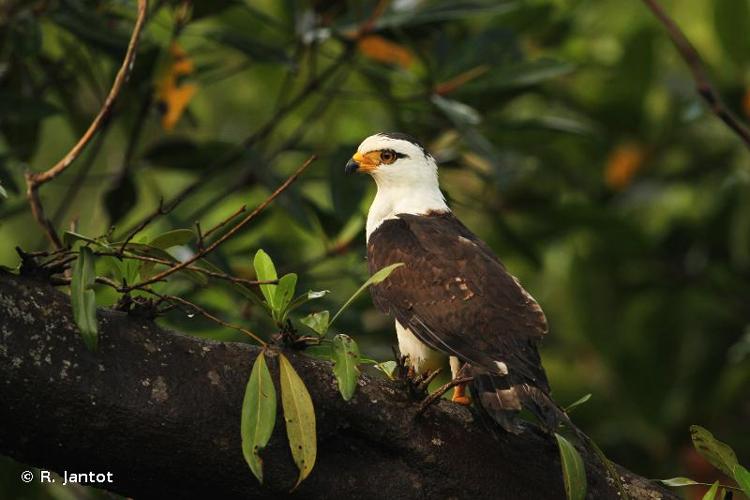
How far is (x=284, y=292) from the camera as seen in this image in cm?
296

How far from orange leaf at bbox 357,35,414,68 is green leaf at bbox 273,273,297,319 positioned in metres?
2.43

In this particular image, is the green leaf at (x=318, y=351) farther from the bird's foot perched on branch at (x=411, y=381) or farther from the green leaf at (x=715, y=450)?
the green leaf at (x=715, y=450)

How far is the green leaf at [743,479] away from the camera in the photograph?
3.02 meters

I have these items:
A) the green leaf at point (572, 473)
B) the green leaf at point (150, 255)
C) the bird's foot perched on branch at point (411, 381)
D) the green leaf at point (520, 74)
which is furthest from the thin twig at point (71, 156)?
the green leaf at point (520, 74)

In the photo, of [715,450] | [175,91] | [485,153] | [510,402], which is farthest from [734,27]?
[715,450]

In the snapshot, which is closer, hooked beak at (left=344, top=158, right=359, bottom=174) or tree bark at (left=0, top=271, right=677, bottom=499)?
tree bark at (left=0, top=271, right=677, bottom=499)

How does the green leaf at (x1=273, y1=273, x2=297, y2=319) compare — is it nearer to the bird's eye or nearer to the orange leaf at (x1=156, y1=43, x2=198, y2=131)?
the orange leaf at (x1=156, y1=43, x2=198, y2=131)

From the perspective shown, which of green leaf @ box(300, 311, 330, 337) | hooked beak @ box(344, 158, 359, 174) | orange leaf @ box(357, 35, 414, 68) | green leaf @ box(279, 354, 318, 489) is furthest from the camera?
orange leaf @ box(357, 35, 414, 68)

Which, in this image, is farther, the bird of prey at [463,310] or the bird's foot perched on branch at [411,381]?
the bird of prey at [463,310]

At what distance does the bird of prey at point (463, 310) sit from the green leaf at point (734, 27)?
2.47m

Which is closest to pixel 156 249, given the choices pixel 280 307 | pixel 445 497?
pixel 280 307

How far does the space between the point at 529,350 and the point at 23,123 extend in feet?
8.14

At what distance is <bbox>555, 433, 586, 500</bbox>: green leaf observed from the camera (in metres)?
2.96

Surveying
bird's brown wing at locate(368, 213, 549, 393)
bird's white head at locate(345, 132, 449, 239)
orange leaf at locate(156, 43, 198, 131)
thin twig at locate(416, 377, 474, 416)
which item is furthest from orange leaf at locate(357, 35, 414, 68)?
thin twig at locate(416, 377, 474, 416)
